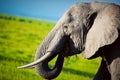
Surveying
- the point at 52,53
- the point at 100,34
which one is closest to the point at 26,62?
the point at 52,53

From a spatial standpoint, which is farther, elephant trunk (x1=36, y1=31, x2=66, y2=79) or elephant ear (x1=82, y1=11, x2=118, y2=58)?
elephant trunk (x1=36, y1=31, x2=66, y2=79)

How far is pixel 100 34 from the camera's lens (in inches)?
215

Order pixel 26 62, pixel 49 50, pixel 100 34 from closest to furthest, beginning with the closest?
1. pixel 100 34
2. pixel 49 50
3. pixel 26 62

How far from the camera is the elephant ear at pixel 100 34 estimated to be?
536cm

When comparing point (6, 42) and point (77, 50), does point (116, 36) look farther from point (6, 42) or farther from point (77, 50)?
point (6, 42)

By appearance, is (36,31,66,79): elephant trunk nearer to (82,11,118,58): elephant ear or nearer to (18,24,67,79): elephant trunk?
(18,24,67,79): elephant trunk

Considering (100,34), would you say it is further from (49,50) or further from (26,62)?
(26,62)

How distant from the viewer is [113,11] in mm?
5520

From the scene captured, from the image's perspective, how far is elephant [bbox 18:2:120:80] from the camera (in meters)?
5.46

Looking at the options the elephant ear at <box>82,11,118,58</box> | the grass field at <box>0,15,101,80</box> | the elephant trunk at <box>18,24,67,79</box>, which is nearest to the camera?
the elephant ear at <box>82,11,118,58</box>

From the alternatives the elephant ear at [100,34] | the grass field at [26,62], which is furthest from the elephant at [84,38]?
the grass field at [26,62]

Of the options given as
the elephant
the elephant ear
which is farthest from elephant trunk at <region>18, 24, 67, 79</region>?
the elephant ear

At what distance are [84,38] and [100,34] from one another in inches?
11.0

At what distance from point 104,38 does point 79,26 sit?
0.41 meters
